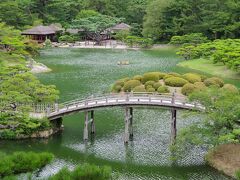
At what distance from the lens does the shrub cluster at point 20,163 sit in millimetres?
18945

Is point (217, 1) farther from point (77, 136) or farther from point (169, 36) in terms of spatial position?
point (77, 136)

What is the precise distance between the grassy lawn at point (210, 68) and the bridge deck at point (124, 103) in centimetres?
2404

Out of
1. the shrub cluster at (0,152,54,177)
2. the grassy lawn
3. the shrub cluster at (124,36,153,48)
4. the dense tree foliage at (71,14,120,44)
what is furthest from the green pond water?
the dense tree foliage at (71,14,120,44)

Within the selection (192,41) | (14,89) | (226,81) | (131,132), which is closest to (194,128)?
(131,132)

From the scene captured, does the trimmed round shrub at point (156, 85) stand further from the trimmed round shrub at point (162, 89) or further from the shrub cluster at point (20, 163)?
the shrub cluster at point (20, 163)

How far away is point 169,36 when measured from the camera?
8581 cm

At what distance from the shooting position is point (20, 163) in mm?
19719

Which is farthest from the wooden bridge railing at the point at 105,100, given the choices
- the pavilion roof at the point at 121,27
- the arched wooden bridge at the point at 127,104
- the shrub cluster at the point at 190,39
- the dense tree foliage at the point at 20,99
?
the pavilion roof at the point at 121,27

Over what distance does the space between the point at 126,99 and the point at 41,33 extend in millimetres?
55637

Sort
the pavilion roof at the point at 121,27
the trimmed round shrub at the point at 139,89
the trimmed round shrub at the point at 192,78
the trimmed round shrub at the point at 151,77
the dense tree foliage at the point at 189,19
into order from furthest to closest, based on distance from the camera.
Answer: the pavilion roof at the point at 121,27, the dense tree foliage at the point at 189,19, the trimmed round shrub at the point at 151,77, the trimmed round shrub at the point at 192,78, the trimmed round shrub at the point at 139,89

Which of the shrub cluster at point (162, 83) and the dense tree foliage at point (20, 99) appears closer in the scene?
the dense tree foliage at point (20, 99)

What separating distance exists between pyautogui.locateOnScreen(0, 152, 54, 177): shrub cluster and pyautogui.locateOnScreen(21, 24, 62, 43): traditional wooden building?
6715 cm

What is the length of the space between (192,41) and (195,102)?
47.3 meters

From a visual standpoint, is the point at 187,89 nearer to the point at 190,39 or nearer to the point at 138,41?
the point at 190,39
